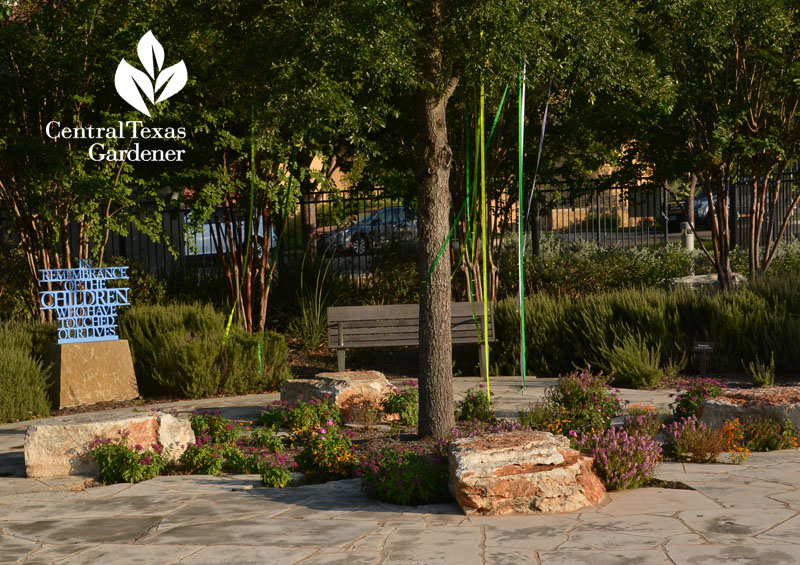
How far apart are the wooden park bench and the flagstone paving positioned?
4617 mm

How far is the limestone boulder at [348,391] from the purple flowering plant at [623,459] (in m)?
2.60

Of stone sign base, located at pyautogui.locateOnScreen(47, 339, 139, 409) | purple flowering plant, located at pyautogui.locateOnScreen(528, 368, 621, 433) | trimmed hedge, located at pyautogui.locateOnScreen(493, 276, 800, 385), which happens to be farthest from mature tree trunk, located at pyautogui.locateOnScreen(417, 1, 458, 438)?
stone sign base, located at pyautogui.locateOnScreen(47, 339, 139, 409)

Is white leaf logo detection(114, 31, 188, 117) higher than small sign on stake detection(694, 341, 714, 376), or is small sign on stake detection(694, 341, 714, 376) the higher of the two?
white leaf logo detection(114, 31, 188, 117)

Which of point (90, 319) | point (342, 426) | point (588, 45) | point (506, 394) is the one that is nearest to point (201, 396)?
point (90, 319)

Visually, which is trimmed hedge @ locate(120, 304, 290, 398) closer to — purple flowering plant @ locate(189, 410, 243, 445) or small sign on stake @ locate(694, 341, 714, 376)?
purple flowering plant @ locate(189, 410, 243, 445)

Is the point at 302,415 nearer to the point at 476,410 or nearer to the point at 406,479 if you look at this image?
the point at 476,410

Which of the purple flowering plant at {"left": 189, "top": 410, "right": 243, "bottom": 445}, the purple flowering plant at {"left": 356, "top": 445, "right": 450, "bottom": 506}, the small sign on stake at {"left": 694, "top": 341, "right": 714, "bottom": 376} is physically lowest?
the purple flowering plant at {"left": 356, "top": 445, "right": 450, "bottom": 506}

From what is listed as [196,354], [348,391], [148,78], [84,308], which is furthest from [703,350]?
[148,78]

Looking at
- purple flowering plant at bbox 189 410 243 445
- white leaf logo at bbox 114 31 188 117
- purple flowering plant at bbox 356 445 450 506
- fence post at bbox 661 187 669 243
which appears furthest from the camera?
fence post at bbox 661 187 669 243

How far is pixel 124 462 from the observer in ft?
21.0

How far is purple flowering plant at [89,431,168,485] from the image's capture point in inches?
251

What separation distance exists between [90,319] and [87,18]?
3.48m

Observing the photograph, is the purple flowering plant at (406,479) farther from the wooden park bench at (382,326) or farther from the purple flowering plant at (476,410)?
the wooden park bench at (382,326)

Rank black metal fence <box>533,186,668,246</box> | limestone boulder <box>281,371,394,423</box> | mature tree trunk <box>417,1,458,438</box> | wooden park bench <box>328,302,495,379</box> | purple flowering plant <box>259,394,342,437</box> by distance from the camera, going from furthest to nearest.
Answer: black metal fence <box>533,186,668,246</box> → wooden park bench <box>328,302,495,379</box> → limestone boulder <box>281,371,394,423</box> → purple flowering plant <box>259,394,342,437</box> → mature tree trunk <box>417,1,458,438</box>
